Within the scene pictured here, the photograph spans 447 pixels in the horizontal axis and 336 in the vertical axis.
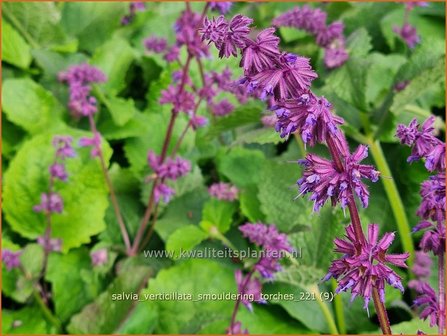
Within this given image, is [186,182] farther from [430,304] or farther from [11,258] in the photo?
[430,304]

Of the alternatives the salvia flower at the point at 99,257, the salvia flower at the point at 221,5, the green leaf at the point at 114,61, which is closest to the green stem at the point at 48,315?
the salvia flower at the point at 99,257

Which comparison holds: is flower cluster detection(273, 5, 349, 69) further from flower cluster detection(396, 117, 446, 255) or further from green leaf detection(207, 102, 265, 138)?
flower cluster detection(396, 117, 446, 255)

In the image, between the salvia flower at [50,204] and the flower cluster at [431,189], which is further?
the salvia flower at [50,204]

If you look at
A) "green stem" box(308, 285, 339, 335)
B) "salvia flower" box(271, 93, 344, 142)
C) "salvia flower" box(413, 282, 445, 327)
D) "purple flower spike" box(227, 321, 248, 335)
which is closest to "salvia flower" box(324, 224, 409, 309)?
"salvia flower" box(271, 93, 344, 142)

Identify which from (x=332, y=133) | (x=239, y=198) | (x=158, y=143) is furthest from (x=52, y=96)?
(x=332, y=133)

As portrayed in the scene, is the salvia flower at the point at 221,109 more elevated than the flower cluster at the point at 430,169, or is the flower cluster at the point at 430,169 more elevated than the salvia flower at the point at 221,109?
the salvia flower at the point at 221,109

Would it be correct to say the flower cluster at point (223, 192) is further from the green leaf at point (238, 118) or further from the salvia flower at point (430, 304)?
the salvia flower at point (430, 304)
